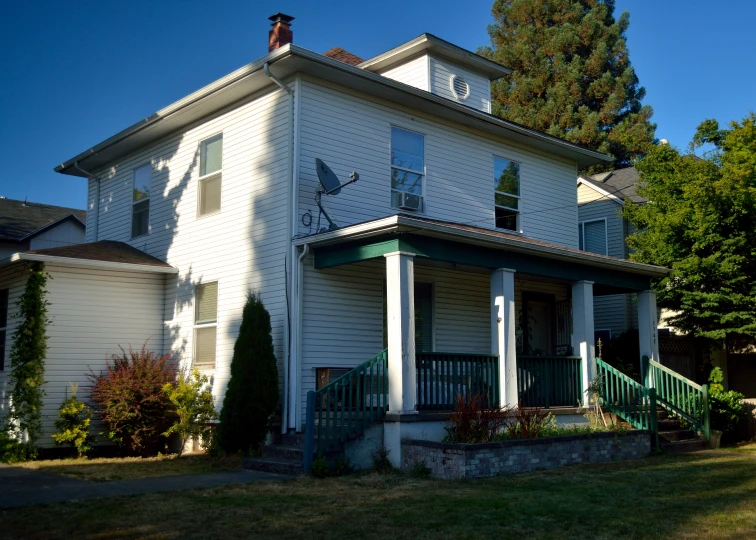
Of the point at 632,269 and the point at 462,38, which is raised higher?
the point at 462,38

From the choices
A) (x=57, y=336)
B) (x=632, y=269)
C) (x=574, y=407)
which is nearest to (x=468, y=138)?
(x=632, y=269)

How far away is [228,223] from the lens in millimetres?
14055

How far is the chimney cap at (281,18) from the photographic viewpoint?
49.3ft

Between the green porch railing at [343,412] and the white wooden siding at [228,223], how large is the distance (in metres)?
1.94

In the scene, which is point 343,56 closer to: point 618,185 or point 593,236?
point 593,236

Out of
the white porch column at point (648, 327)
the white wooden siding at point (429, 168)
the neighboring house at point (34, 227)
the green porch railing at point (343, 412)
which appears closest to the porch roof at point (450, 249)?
the white wooden siding at point (429, 168)

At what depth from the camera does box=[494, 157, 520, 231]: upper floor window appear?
1628 cm

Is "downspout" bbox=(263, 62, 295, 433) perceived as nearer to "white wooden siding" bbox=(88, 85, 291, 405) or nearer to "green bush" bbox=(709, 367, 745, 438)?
"white wooden siding" bbox=(88, 85, 291, 405)

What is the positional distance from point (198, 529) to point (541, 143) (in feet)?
40.4

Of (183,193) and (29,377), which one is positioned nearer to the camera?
(29,377)

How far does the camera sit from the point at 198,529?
7.01m

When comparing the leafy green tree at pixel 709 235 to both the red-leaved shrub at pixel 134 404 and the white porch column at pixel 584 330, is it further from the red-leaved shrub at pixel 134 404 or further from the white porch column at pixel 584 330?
the red-leaved shrub at pixel 134 404

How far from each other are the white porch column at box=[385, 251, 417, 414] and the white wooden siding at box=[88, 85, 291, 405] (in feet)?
7.24

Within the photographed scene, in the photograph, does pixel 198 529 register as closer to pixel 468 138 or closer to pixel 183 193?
pixel 183 193
